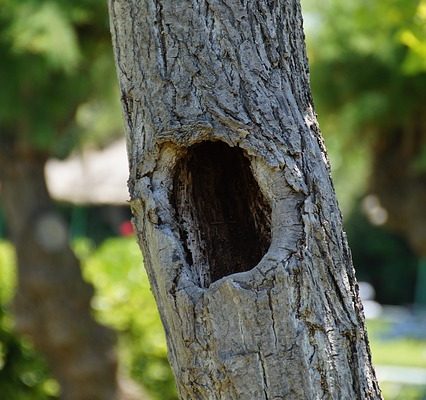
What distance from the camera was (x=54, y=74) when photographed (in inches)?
232

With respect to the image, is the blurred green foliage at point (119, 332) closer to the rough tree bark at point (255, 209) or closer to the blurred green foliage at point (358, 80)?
the blurred green foliage at point (358, 80)

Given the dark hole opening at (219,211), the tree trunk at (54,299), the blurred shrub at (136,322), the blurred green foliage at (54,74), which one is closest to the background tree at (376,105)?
the blurred green foliage at (54,74)

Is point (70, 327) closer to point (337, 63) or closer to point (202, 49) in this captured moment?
point (337, 63)

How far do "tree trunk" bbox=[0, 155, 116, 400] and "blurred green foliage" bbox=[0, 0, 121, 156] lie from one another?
1.08 ft

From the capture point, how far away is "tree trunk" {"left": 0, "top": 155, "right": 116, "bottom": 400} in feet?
20.1

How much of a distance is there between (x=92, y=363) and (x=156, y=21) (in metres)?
4.37

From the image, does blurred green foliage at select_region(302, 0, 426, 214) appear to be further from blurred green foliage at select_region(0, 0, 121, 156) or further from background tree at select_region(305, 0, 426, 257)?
blurred green foliage at select_region(0, 0, 121, 156)

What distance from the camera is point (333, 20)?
6.75m

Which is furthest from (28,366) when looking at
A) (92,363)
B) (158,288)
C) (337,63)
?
(158,288)

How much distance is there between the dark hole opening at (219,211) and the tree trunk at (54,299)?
3970mm

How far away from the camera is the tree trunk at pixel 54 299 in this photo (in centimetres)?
614

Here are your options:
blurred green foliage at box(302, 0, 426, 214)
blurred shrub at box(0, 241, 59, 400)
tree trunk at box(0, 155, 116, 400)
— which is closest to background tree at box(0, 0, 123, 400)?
tree trunk at box(0, 155, 116, 400)

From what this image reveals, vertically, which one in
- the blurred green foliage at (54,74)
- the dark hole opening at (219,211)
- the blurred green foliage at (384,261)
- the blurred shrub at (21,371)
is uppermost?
the blurred green foliage at (384,261)

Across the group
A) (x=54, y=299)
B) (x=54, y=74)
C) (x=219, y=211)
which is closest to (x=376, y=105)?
(x=54, y=74)
